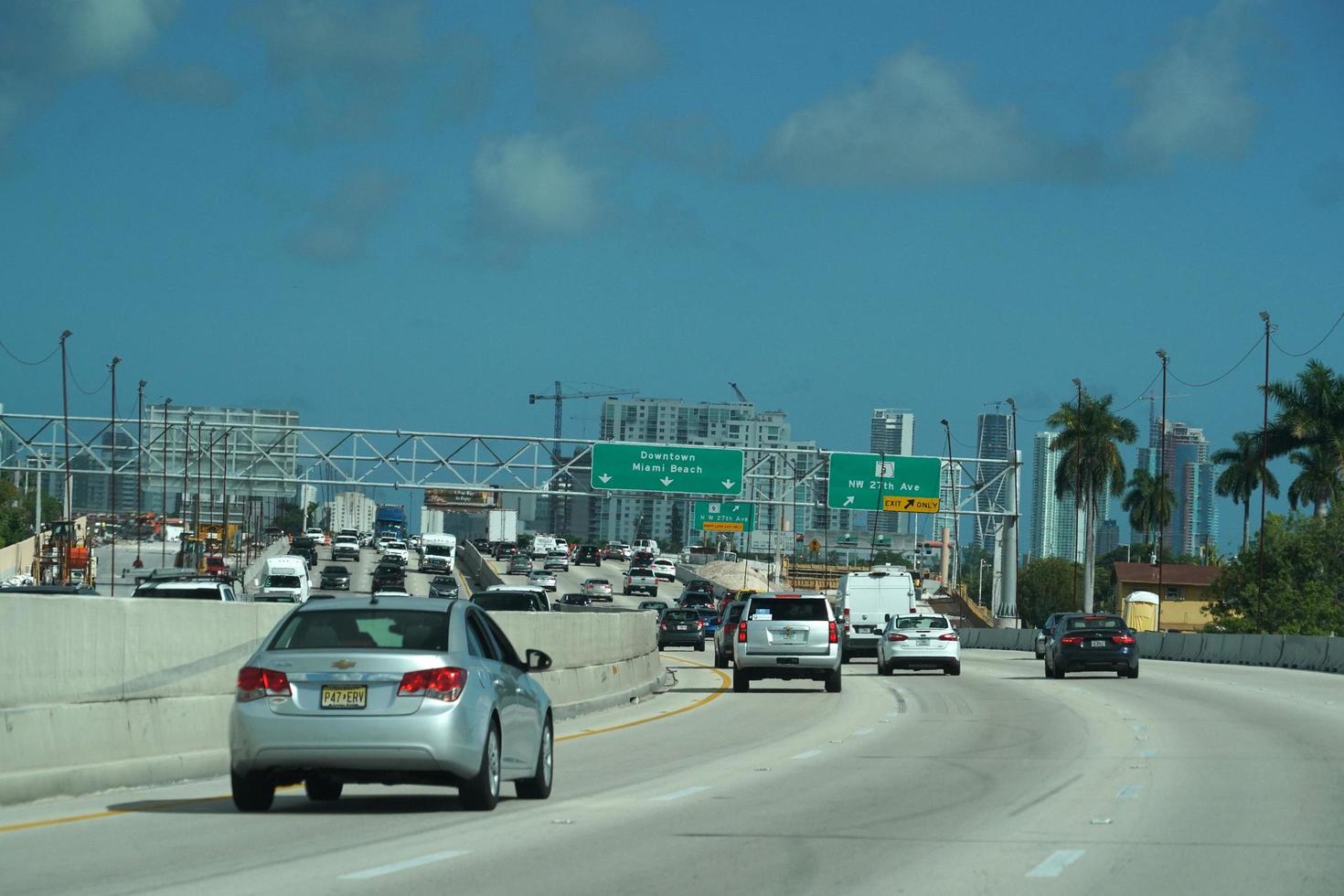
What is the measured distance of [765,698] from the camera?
1278 inches

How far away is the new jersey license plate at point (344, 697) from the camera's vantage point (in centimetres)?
1294

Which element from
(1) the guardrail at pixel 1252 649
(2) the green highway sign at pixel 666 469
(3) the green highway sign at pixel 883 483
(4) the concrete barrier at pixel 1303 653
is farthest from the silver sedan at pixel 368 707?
(2) the green highway sign at pixel 666 469

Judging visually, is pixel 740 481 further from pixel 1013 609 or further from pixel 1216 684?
pixel 1216 684

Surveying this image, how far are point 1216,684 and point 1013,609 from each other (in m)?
49.0

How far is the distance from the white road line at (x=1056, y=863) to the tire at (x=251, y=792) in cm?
537

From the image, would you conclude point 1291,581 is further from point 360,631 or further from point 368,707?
point 368,707

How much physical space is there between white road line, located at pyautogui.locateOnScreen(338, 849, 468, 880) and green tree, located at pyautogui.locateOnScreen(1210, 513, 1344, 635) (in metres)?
85.5

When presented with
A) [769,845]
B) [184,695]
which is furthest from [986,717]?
[769,845]

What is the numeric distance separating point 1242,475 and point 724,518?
32971mm

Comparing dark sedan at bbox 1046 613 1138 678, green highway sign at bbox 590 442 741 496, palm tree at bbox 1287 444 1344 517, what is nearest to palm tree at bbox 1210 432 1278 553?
palm tree at bbox 1287 444 1344 517

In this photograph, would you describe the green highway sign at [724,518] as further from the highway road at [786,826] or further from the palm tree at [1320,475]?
the highway road at [786,826]

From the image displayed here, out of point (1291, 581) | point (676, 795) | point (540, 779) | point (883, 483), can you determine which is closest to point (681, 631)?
point (883, 483)

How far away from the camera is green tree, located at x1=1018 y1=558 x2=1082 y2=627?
7013 inches

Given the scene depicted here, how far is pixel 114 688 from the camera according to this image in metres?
15.0
